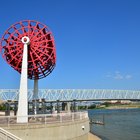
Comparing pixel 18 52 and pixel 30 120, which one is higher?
pixel 18 52

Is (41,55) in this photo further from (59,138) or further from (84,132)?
(59,138)

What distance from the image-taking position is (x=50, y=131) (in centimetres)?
2684

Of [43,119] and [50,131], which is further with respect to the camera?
[43,119]

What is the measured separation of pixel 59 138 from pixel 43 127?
2.26 metres

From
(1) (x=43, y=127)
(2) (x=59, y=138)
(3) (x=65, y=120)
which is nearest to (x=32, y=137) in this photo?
(1) (x=43, y=127)

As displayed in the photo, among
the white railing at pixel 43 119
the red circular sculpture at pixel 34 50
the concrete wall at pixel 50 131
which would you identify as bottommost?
the concrete wall at pixel 50 131

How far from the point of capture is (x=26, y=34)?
133 ft

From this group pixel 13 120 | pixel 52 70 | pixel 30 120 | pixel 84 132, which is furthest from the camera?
pixel 52 70

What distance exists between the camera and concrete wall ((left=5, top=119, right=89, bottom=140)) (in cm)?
2483

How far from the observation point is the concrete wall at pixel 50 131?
24.8 m

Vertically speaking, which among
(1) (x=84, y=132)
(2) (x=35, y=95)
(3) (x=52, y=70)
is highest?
(3) (x=52, y=70)

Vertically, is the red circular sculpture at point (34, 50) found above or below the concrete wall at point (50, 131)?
above

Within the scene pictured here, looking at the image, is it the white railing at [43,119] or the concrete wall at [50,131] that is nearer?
the concrete wall at [50,131]

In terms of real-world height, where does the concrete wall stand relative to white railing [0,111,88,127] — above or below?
below
